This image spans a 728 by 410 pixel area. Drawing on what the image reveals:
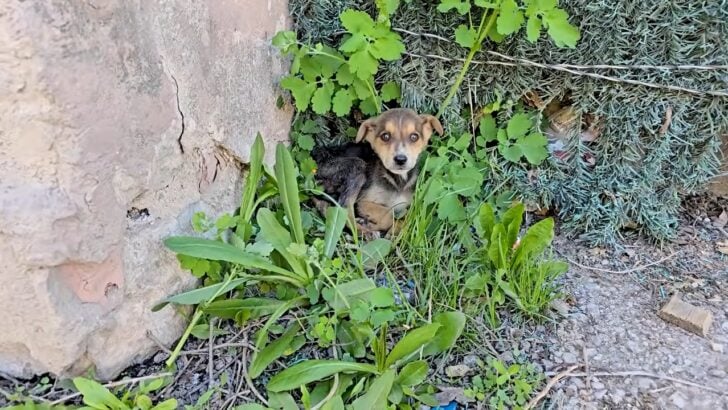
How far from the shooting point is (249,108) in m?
3.25

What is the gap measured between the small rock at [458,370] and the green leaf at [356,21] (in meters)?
1.69

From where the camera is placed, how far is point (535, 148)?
3441mm

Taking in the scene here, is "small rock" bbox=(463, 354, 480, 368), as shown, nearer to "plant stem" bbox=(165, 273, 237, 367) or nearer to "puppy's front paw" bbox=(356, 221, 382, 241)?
"puppy's front paw" bbox=(356, 221, 382, 241)

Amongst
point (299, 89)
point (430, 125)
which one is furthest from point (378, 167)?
point (299, 89)

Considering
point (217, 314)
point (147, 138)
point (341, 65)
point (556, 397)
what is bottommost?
point (556, 397)

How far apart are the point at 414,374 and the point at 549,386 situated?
1.97 feet

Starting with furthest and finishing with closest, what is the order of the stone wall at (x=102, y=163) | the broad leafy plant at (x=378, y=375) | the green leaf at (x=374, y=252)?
the green leaf at (x=374, y=252) < the broad leafy plant at (x=378, y=375) < the stone wall at (x=102, y=163)

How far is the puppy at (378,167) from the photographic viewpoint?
3498mm

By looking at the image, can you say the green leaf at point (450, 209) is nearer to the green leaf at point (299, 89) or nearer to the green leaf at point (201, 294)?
the green leaf at point (299, 89)

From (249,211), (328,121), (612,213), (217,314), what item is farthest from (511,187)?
(217,314)

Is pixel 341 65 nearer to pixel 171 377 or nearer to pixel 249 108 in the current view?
pixel 249 108

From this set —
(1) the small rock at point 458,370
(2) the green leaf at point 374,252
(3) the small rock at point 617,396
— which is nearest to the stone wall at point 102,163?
(2) the green leaf at point 374,252

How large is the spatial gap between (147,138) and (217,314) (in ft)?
2.70

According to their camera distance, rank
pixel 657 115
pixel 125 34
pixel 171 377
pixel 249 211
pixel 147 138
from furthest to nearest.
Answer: pixel 657 115
pixel 249 211
pixel 171 377
pixel 147 138
pixel 125 34
